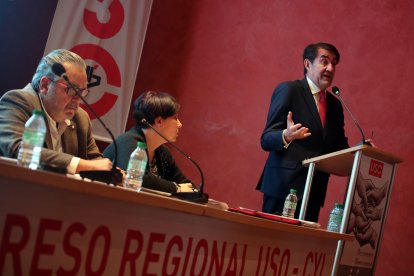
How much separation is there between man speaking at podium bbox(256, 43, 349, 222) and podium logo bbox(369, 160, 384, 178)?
375 millimetres

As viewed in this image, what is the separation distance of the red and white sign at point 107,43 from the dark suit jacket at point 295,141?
1639mm

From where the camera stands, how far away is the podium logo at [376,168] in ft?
9.63

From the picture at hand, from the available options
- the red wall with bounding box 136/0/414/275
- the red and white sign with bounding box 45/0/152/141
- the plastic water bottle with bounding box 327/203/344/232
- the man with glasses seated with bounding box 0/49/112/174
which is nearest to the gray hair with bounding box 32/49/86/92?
the man with glasses seated with bounding box 0/49/112/174

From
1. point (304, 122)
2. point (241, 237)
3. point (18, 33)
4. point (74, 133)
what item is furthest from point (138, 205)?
point (18, 33)

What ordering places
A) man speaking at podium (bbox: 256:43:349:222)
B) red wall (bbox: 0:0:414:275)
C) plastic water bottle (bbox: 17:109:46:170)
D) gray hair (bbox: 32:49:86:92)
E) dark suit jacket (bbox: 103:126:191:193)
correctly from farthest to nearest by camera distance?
red wall (bbox: 0:0:414:275) → man speaking at podium (bbox: 256:43:349:222) → dark suit jacket (bbox: 103:126:191:193) → gray hair (bbox: 32:49:86:92) → plastic water bottle (bbox: 17:109:46:170)

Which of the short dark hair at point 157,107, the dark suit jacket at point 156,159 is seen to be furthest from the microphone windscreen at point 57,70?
the short dark hair at point 157,107

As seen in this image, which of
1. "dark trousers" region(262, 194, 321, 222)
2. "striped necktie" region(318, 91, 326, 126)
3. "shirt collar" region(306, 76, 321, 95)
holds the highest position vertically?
"shirt collar" region(306, 76, 321, 95)

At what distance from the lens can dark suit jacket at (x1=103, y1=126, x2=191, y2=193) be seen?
8.94ft

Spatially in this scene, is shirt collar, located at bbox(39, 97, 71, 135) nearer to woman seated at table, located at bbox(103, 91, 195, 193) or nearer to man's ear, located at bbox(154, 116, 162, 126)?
woman seated at table, located at bbox(103, 91, 195, 193)

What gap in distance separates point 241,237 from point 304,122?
140 centimetres

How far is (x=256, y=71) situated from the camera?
488 centimetres

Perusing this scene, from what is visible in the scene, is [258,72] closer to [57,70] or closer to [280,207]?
[280,207]

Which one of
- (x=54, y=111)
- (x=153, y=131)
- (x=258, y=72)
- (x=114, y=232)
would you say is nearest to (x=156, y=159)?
(x=153, y=131)

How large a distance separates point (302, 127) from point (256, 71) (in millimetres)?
1961
